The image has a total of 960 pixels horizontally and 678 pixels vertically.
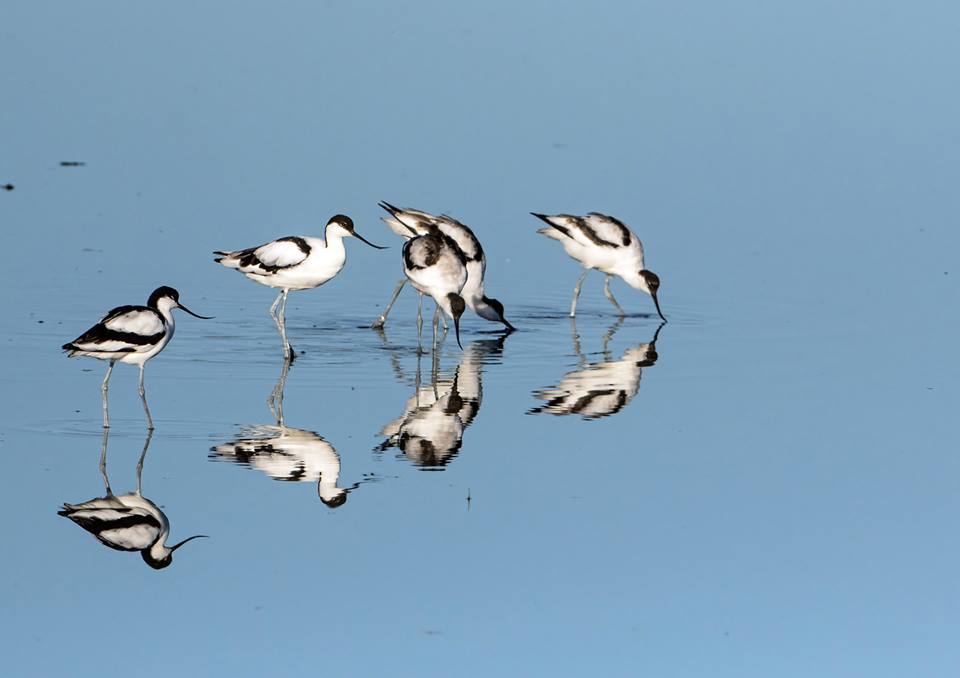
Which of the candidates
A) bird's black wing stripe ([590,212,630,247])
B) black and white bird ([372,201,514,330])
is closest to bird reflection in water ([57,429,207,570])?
black and white bird ([372,201,514,330])

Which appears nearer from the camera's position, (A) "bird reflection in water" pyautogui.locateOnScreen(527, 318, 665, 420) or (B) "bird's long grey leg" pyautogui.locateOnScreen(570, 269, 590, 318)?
(A) "bird reflection in water" pyautogui.locateOnScreen(527, 318, 665, 420)

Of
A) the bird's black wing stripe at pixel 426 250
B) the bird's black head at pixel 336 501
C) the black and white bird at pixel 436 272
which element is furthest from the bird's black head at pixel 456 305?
the bird's black head at pixel 336 501

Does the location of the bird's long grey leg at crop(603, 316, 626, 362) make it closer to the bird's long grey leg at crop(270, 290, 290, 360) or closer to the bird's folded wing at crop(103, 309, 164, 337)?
the bird's long grey leg at crop(270, 290, 290, 360)

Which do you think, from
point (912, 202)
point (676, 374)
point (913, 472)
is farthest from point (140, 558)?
point (912, 202)

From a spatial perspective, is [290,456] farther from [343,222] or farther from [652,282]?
[652,282]

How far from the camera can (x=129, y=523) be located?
912 centimetres

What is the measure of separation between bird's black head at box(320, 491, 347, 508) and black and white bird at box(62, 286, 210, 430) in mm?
2026

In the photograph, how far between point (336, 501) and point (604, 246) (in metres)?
8.72

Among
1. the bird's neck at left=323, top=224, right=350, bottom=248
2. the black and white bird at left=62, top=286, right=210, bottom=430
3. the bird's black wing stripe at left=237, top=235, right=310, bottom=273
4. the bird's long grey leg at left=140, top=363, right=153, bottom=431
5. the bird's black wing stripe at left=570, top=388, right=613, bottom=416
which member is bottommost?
the bird's long grey leg at left=140, top=363, right=153, bottom=431

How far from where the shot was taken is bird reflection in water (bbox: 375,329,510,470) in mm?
11031

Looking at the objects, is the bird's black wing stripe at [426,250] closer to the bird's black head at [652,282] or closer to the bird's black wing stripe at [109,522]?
the bird's black head at [652,282]

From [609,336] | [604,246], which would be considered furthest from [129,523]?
[604,246]

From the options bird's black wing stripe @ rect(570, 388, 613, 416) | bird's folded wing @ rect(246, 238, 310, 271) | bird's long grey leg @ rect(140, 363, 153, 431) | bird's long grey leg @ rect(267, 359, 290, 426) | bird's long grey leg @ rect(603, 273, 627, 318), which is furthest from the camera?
bird's long grey leg @ rect(603, 273, 627, 318)

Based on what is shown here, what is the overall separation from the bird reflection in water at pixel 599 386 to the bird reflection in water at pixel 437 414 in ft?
1.80
